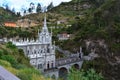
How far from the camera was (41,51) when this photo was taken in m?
49.3

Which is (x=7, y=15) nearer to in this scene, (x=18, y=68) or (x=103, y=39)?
(x=103, y=39)

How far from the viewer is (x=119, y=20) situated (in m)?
72.9

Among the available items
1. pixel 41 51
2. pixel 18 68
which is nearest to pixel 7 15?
pixel 41 51

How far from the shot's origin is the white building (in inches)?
1743

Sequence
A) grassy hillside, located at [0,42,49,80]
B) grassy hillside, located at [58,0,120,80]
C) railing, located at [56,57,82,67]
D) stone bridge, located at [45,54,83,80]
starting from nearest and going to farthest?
grassy hillside, located at [0,42,49,80], stone bridge, located at [45,54,83,80], railing, located at [56,57,82,67], grassy hillside, located at [58,0,120,80]

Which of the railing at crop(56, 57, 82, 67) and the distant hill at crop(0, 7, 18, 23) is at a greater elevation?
the distant hill at crop(0, 7, 18, 23)

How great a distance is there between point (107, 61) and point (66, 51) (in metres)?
11.3

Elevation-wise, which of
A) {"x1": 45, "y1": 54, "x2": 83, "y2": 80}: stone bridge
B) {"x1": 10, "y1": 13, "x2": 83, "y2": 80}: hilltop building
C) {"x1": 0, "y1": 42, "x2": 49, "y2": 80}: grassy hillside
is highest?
{"x1": 0, "y1": 42, "x2": 49, "y2": 80}: grassy hillside

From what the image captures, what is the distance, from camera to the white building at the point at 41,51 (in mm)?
44281

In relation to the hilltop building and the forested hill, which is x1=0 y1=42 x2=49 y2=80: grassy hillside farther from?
the forested hill

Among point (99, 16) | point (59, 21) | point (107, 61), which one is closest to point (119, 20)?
point (99, 16)

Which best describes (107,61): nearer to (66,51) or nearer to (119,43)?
(119,43)

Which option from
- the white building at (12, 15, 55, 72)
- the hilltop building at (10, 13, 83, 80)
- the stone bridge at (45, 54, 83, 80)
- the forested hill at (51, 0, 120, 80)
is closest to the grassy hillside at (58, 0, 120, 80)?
the forested hill at (51, 0, 120, 80)

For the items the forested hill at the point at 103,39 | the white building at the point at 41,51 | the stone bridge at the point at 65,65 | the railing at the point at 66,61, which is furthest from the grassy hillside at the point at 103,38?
the white building at the point at 41,51
